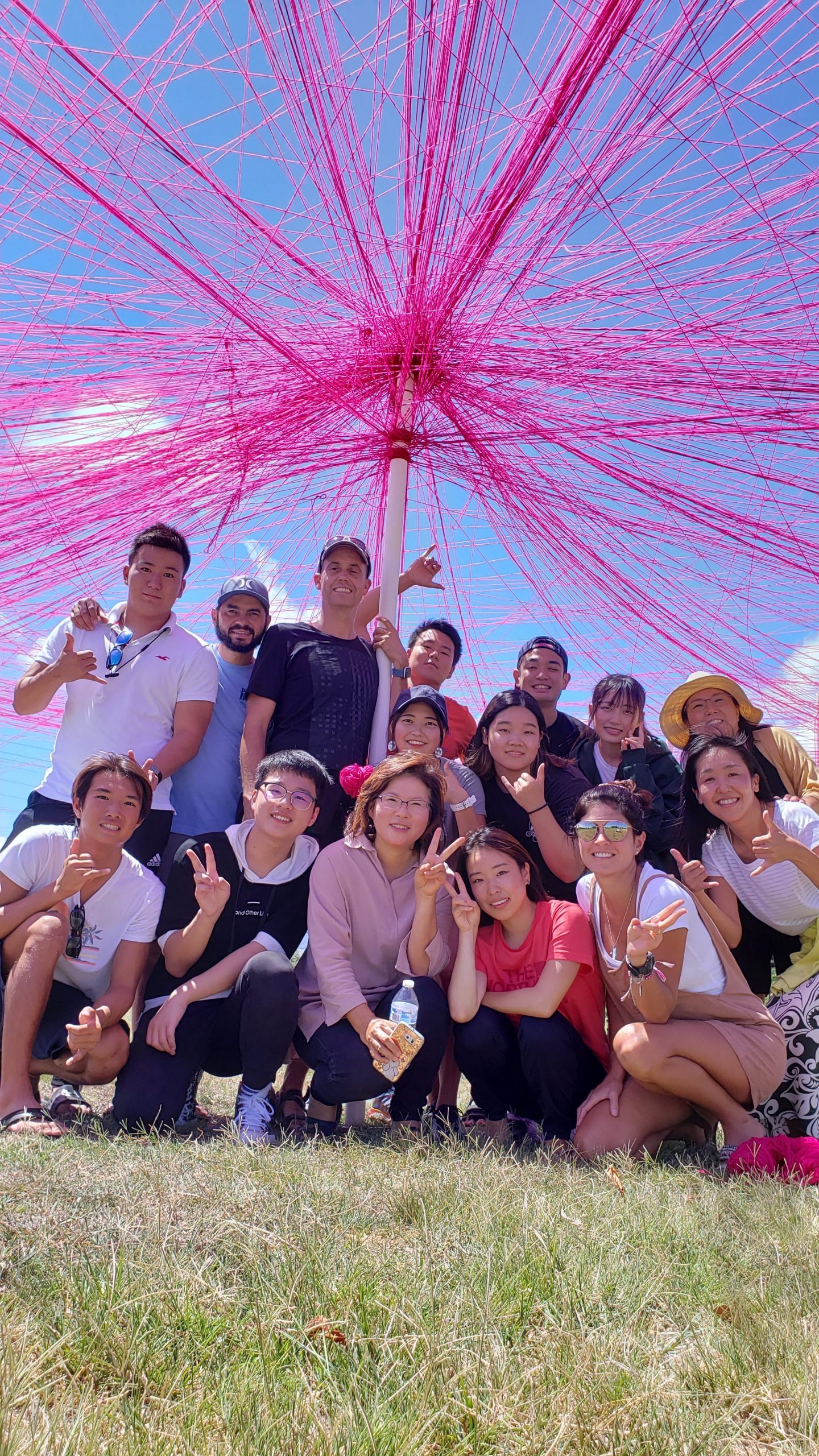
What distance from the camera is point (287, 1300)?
1.67m

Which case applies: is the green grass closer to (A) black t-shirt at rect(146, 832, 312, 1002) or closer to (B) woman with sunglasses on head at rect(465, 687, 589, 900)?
(A) black t-shirt at rect(146, 832, 312, 1002)

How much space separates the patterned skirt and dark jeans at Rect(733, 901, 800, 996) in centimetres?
28

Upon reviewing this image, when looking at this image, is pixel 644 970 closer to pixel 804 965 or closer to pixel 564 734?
pixel 804 965

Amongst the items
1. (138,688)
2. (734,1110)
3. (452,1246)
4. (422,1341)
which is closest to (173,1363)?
(422,1341)

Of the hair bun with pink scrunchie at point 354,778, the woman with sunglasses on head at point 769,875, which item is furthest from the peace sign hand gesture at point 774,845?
the hair bun with pink scrunchie at point 354,778

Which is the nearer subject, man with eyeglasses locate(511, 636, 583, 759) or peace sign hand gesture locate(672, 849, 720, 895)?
peace sign hand gesture locate(672, 849, 720, 895)

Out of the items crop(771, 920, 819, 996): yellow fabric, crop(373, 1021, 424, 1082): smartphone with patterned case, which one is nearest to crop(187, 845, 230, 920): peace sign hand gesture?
crop(373, 1021, 424, 1082): smartphone with patterned case

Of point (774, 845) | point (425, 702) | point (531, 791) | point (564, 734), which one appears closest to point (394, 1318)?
point (774, 845)

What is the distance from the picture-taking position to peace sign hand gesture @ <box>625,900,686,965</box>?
130 inches

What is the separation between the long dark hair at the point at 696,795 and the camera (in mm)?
3939

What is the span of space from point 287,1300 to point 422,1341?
0.27m

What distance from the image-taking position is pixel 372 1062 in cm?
365

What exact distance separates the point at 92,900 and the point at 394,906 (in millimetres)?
1261

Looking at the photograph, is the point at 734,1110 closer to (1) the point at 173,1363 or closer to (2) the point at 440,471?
(1) the point at 173,1363
